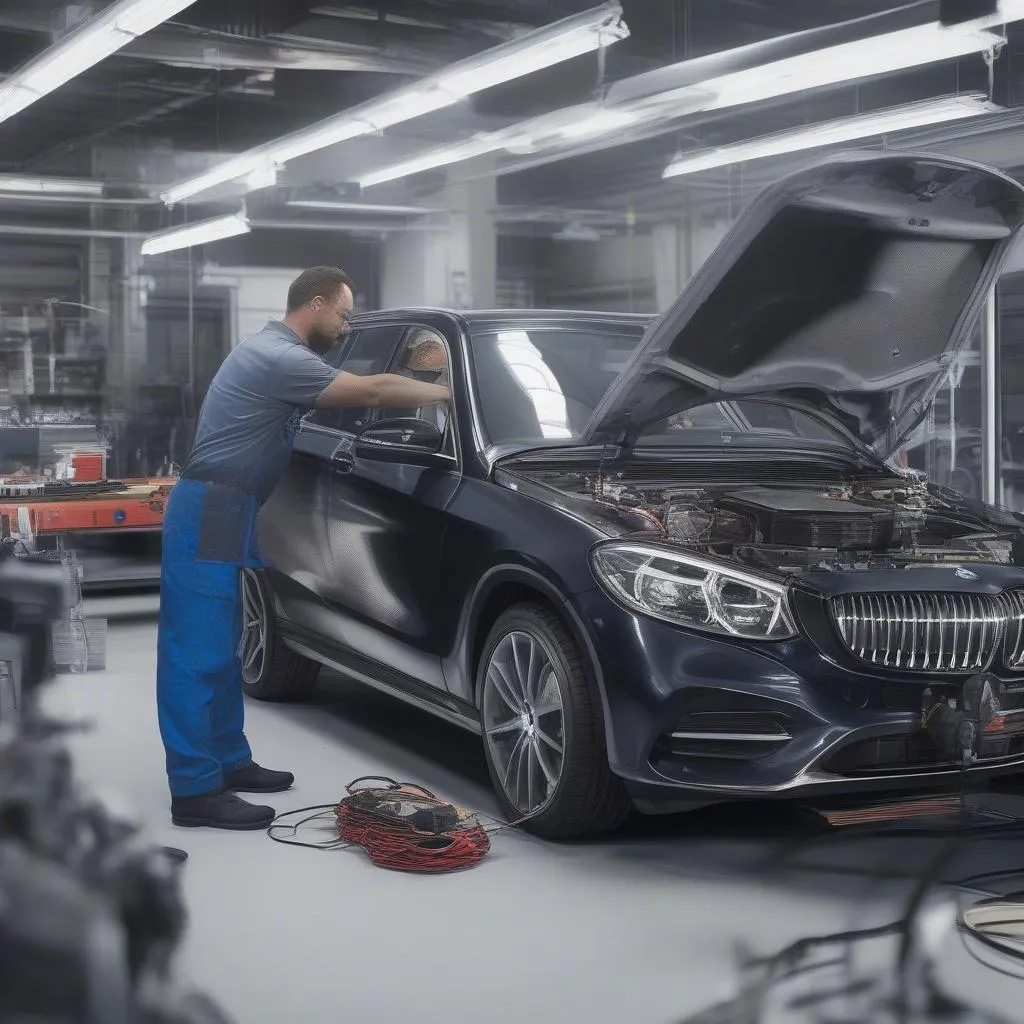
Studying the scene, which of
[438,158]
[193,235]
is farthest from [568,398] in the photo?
[438,158]

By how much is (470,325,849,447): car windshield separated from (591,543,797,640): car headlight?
0.86 meters

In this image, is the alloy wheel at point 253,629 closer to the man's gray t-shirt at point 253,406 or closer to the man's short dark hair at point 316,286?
the man's gray t-shirt at point 253,406

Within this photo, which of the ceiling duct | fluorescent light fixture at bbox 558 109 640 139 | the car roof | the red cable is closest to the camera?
the red cable

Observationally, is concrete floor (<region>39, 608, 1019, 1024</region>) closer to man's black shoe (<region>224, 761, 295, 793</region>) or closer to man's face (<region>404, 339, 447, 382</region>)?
man's black shoe (<region>224, 761, 295, 793</region>)

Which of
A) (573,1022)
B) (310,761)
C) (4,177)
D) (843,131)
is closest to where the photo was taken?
(573,1022)

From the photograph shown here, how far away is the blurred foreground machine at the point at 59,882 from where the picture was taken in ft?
6.29

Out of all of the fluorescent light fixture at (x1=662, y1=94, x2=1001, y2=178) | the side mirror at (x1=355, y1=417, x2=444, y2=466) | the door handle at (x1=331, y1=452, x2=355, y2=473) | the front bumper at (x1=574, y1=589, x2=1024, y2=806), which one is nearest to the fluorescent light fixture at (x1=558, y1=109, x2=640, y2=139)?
the fluorescent light fixture at (x1=662, y1=94, x2=1001, y2=178)

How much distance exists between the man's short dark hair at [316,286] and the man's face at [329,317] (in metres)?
0.01

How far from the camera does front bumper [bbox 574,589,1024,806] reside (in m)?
3.36

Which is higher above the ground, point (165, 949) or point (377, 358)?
point (377, 358)

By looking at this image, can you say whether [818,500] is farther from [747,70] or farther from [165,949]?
[747,70]

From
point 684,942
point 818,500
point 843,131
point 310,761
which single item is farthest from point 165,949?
point 843,131

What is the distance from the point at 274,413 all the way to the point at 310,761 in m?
1.30

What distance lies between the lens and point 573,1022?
2744mm
